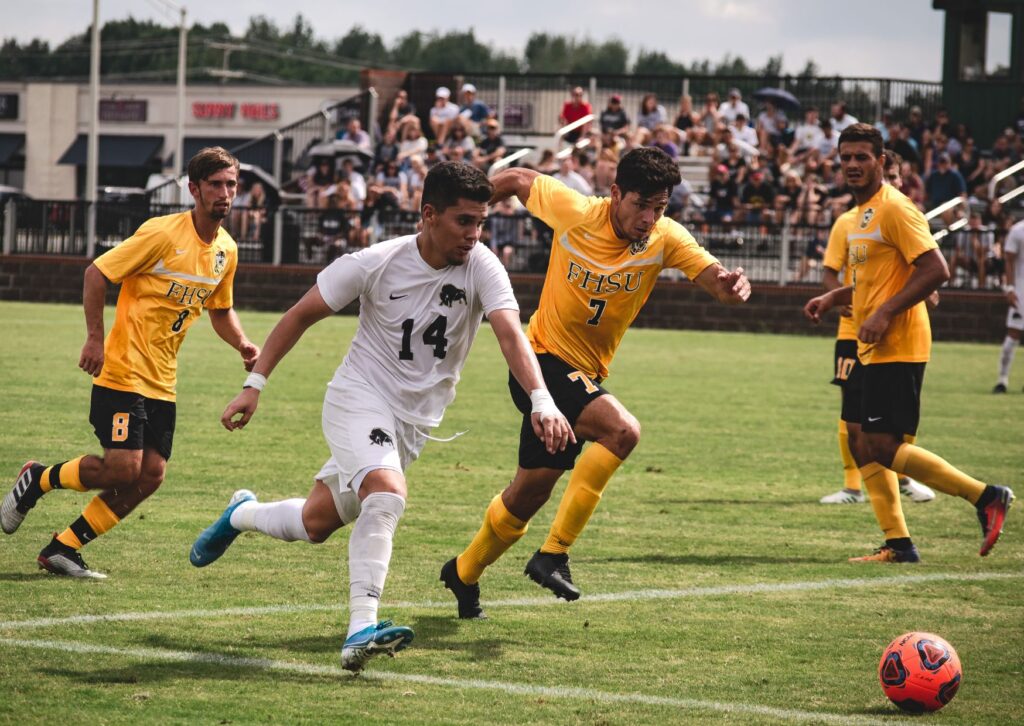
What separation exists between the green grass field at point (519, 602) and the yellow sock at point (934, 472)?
443 millimetres

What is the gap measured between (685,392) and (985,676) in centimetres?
1140

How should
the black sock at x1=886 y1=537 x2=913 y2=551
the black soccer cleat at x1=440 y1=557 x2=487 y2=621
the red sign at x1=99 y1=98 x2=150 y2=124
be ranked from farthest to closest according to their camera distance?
1. the red sign at x1=99 y1=98 x2=150 y2=124
2. the black sock at x1=886 y1=537 x2=913 y2=551
3. the black soccer cleat at x1=440 y1=557 x2=487 y2=621

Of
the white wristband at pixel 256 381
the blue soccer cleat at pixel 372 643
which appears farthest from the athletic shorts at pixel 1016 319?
the blue soccer cleat at pixel 372 643

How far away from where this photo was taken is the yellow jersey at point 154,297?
748cm

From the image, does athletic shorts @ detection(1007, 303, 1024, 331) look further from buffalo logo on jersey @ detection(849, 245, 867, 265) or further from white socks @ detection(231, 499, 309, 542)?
white socks @ detection(231, 499, 309, 542)

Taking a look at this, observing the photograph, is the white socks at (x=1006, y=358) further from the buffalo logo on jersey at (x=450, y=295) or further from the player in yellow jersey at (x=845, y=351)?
the buffalo logo on jersey at (x=450, y=295)

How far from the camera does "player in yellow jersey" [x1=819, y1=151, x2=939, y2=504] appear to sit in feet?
32.7

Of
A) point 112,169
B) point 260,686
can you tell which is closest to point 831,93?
point 260,686

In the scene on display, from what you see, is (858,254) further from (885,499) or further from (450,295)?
(450,295)

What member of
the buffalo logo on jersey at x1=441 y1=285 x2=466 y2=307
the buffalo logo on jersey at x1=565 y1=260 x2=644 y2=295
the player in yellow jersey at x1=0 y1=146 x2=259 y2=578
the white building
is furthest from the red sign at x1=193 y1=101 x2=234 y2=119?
the buffalo logo on jersey at x1=441 y1=285 x2=466 y2=307

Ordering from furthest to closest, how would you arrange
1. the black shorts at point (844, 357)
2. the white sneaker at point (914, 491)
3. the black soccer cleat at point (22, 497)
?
the white sneaker at point (914, 491)
the black shorts at point (844, 357)
the black soccer cleat at point (22, 497)


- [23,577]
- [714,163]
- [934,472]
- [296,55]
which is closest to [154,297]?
[23,577]

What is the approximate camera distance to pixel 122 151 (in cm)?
7338

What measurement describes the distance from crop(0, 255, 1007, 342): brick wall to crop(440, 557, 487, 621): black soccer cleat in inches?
772
